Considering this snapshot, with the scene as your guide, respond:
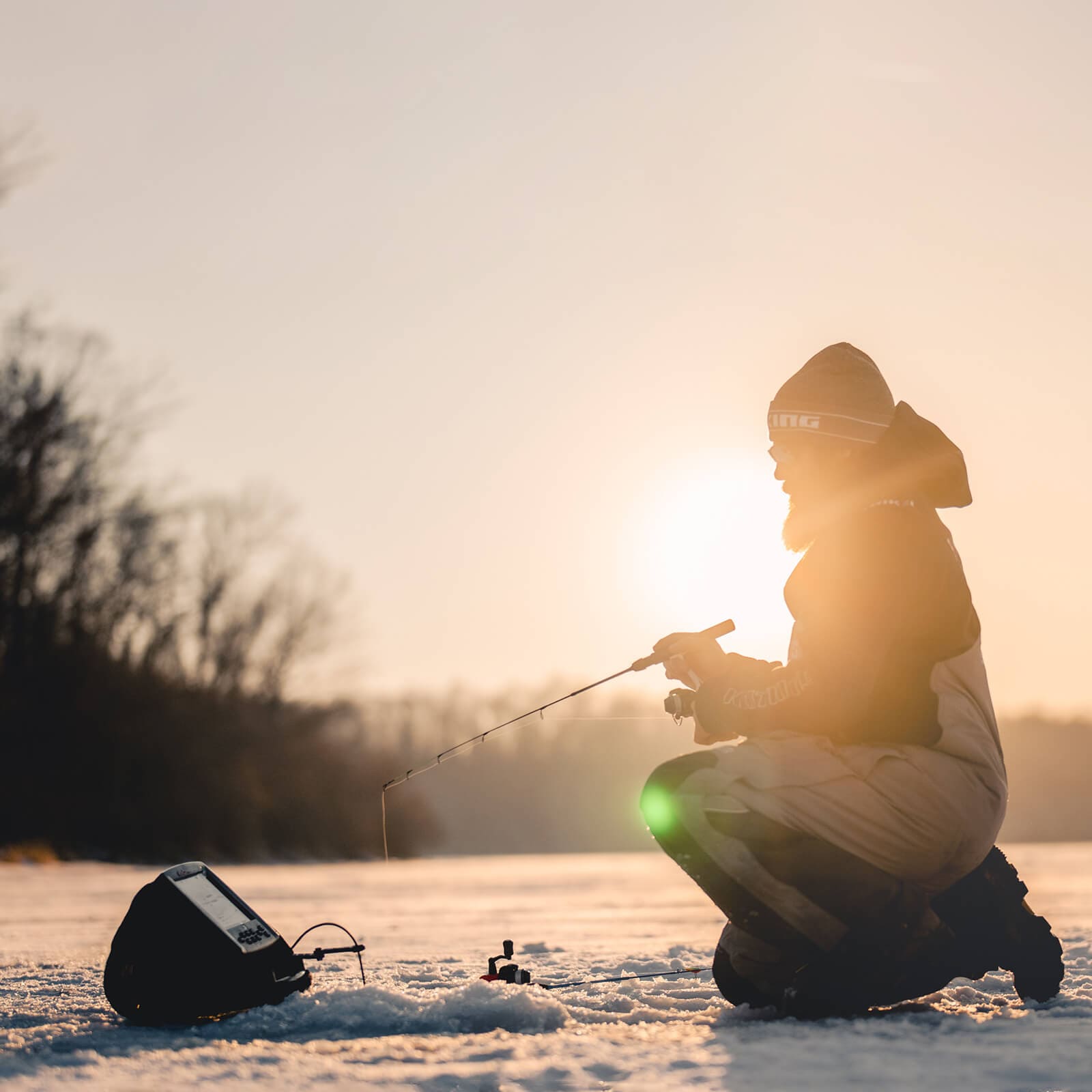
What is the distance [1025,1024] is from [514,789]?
41.3m

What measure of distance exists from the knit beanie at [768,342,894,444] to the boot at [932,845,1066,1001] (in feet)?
3.70

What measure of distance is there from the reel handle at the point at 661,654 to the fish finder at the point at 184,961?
1.14 metres

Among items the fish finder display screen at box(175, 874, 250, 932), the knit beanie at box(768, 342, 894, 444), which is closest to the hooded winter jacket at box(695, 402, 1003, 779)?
the knit beanie at box(768, 342, 894, 444)

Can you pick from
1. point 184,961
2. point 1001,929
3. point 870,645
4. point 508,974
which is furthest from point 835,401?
point 184,961

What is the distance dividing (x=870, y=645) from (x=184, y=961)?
1717 mm

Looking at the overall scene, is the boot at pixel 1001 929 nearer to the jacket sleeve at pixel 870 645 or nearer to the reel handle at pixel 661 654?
the jacket sleeve at pixel 870 645

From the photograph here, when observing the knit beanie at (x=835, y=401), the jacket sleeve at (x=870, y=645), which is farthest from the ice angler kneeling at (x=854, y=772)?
the knit beanie at (x=835, y=401)

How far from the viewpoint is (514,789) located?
43.0 meters

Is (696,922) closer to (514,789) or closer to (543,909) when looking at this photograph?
(543,909)

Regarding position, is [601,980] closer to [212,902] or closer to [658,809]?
[658,809]

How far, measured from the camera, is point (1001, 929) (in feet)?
9.71

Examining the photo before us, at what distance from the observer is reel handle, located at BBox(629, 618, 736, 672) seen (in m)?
2.89

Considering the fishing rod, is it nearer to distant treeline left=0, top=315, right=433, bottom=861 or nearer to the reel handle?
the reel handle

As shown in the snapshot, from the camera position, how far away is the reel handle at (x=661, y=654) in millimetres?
2893
